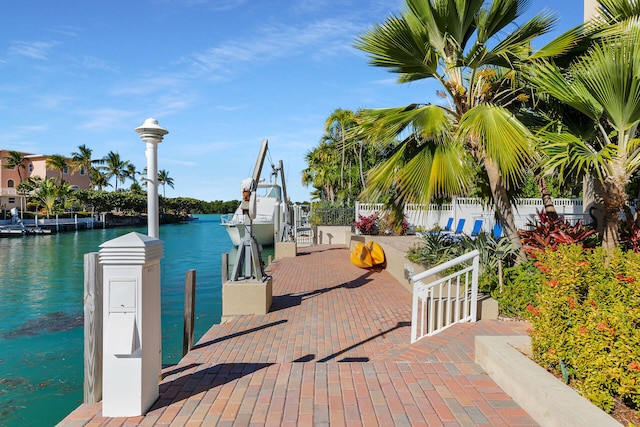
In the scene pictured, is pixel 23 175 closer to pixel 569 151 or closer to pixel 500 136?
pixel 500 136

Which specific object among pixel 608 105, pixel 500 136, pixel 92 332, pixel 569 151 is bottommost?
pixel 92 332

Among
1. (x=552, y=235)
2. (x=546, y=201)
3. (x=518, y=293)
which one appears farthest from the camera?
(x=546, y=201)

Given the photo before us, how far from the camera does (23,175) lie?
6291 cm

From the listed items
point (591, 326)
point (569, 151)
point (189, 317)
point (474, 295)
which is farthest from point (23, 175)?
point (591, 326)

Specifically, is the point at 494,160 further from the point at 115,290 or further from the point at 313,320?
the point at 115,290

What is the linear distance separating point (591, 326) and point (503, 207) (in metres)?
3.76

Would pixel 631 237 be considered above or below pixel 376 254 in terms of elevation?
above

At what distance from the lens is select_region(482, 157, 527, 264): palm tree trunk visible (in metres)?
6.12

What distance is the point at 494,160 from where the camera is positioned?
510 cm

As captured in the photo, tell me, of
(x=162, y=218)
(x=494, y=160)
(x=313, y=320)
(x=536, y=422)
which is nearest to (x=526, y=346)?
(x=536, y=422)

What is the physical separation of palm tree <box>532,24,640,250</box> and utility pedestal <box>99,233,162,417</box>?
14.5ft

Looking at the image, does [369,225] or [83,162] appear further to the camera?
[83,162]

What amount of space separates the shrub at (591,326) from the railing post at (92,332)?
3.60 m

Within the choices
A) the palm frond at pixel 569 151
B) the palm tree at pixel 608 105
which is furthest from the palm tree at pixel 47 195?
the palm frond at pixel 569 151
